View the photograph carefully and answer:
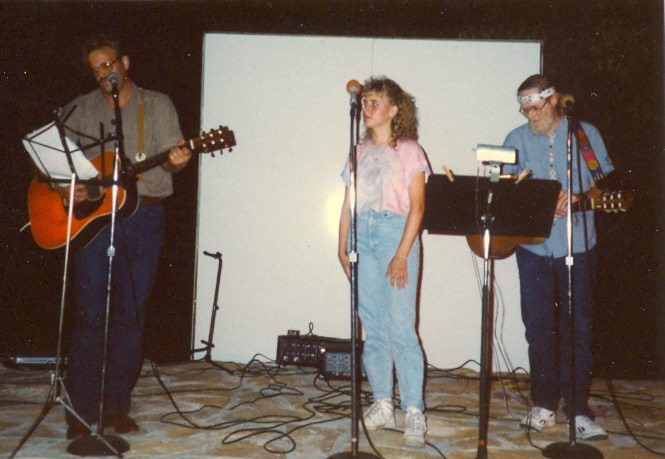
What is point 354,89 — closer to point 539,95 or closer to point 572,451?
point 539,95

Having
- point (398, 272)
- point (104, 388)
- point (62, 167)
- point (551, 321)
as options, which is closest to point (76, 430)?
point (104, 388)

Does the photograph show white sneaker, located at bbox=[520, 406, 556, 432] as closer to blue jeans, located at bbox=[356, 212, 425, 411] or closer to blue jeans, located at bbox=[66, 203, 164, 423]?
blue jeans, located at bbox=[356, 212, 425, 411]

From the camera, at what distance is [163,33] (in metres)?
5.14

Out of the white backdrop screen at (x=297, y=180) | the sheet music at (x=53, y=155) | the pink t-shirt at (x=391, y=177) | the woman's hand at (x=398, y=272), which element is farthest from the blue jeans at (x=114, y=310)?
the white backdrop screen at (x=297, y=180)

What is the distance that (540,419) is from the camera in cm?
341

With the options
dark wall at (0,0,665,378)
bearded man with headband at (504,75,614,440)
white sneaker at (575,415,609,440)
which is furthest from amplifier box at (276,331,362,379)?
white sneaker at (575,415,609,440)

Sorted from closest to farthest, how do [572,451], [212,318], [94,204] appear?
[572,451] → [94,204] → [212,318]

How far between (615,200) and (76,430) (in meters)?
3.11

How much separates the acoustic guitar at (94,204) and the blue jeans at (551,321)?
6.34 ft

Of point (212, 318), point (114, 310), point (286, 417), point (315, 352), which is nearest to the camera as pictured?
point (114, 310)

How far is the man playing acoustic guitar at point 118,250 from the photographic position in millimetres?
3119

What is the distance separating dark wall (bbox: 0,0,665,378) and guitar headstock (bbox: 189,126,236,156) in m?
2.19

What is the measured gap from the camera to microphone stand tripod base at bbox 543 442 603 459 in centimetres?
288

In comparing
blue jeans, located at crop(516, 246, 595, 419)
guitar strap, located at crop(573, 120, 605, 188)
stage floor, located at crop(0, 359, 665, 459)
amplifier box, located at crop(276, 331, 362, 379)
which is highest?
guitar strap, located at crop(573, 120, 605, 188)
